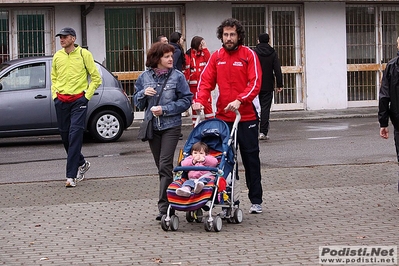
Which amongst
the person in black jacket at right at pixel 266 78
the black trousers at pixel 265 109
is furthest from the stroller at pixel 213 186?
the person in black jacket at right at pixel 266 78

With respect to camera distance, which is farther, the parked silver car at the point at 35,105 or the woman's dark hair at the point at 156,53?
the parked silver car at the point at 35,105

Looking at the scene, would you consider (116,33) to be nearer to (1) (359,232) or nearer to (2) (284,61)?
(2) (284,61)

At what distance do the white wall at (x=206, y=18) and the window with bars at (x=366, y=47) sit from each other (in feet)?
12.4

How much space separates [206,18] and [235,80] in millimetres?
14402

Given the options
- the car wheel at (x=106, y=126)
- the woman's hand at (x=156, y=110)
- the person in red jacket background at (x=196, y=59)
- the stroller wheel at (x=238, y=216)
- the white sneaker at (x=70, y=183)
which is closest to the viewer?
the stroller wheel at (x=238, y=216)

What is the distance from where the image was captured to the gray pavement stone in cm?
772

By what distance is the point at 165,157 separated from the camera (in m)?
9.38

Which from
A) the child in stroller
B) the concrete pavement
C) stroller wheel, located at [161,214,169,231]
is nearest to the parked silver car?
the concrete pavement

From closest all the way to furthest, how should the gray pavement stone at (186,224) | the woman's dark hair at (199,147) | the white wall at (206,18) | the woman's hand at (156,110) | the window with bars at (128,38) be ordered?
1. the gray pavement stone at (186,224)
2. the woman's dark hair at (199,147)
3. the woman's hand at (156,110)
4. the window with bars at (128,38)
5. the white wall at (206,18)

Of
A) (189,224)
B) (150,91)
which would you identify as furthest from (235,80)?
(189,224)

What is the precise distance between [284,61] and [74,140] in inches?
520

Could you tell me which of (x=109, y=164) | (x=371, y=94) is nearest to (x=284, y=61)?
(x=371, y=94)

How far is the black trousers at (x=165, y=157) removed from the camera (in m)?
9.30

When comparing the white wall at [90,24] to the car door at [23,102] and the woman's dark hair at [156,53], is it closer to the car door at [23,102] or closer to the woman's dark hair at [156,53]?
the car door at [23,102]
